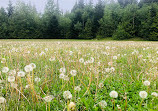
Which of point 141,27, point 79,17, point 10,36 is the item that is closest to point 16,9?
point 10,36

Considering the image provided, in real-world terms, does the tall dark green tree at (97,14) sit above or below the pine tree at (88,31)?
above

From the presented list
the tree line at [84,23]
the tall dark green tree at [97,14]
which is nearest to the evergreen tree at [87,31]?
the tree line at [84,23]

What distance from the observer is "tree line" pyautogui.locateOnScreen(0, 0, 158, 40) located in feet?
115

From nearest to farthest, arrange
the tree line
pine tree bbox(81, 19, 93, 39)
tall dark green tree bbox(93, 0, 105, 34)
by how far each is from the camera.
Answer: the tree line, pine tree bbox(81, 19, 93, 39), tall dark green tree bbox(93, 0, 105, 34)

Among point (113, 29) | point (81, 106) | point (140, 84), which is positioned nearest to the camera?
point (81, 106)

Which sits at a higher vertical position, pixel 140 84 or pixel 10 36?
pixel 10 36

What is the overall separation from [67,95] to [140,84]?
1.25 m

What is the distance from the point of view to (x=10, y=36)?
3681 centimetres

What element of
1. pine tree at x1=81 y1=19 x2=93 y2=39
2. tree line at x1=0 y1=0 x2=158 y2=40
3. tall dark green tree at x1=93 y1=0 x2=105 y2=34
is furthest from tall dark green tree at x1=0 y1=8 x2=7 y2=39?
tall dark green tree at x1=93 y1=0 x2=105 y2=34

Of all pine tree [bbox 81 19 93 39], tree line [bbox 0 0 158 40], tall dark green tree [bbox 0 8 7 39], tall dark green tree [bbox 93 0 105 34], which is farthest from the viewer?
tall dark green tree [bbox 93 0 105 34]

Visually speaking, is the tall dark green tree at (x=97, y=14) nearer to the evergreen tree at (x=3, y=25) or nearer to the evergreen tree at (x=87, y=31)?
the evergreen tree at (x=87, y=31)

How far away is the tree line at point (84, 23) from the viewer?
35156mm

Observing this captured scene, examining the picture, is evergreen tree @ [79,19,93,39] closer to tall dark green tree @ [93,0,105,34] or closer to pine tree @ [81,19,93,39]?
pine tree @ [81,19,93,39]

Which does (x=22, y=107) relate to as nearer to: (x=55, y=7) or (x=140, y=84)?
(x=140, y=84)
